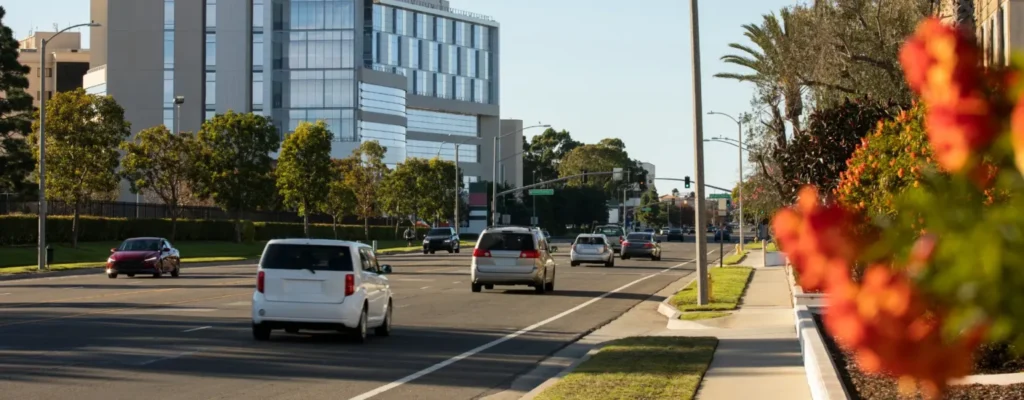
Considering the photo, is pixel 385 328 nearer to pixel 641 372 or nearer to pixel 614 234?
pixel 641 372

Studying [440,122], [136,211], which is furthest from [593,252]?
[440,122]

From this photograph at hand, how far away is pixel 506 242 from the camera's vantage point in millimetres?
32594

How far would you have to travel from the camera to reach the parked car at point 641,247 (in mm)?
61938

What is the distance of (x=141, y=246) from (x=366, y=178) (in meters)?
58.9

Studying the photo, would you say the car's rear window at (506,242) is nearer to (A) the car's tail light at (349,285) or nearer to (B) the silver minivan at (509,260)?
(B) the silver minivan at (509,260)

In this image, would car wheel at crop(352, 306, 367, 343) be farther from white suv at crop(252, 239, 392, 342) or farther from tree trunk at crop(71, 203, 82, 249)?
tree trunk at crop(71, 203, 82, 249)

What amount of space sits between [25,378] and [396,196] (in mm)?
90425

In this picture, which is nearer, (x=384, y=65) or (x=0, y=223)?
(x=0, y=223)

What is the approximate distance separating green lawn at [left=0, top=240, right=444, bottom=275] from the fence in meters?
3.05

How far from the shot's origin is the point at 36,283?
37.6 meters

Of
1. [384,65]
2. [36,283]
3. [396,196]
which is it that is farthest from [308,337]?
[384,65]

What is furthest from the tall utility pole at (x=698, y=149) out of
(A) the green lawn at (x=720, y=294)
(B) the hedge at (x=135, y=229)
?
(B) the hedge at (x=135, y=229)

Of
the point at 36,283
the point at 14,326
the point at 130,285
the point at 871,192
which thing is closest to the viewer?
the point at 871,192

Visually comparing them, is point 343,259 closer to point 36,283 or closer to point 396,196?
point 36,283
